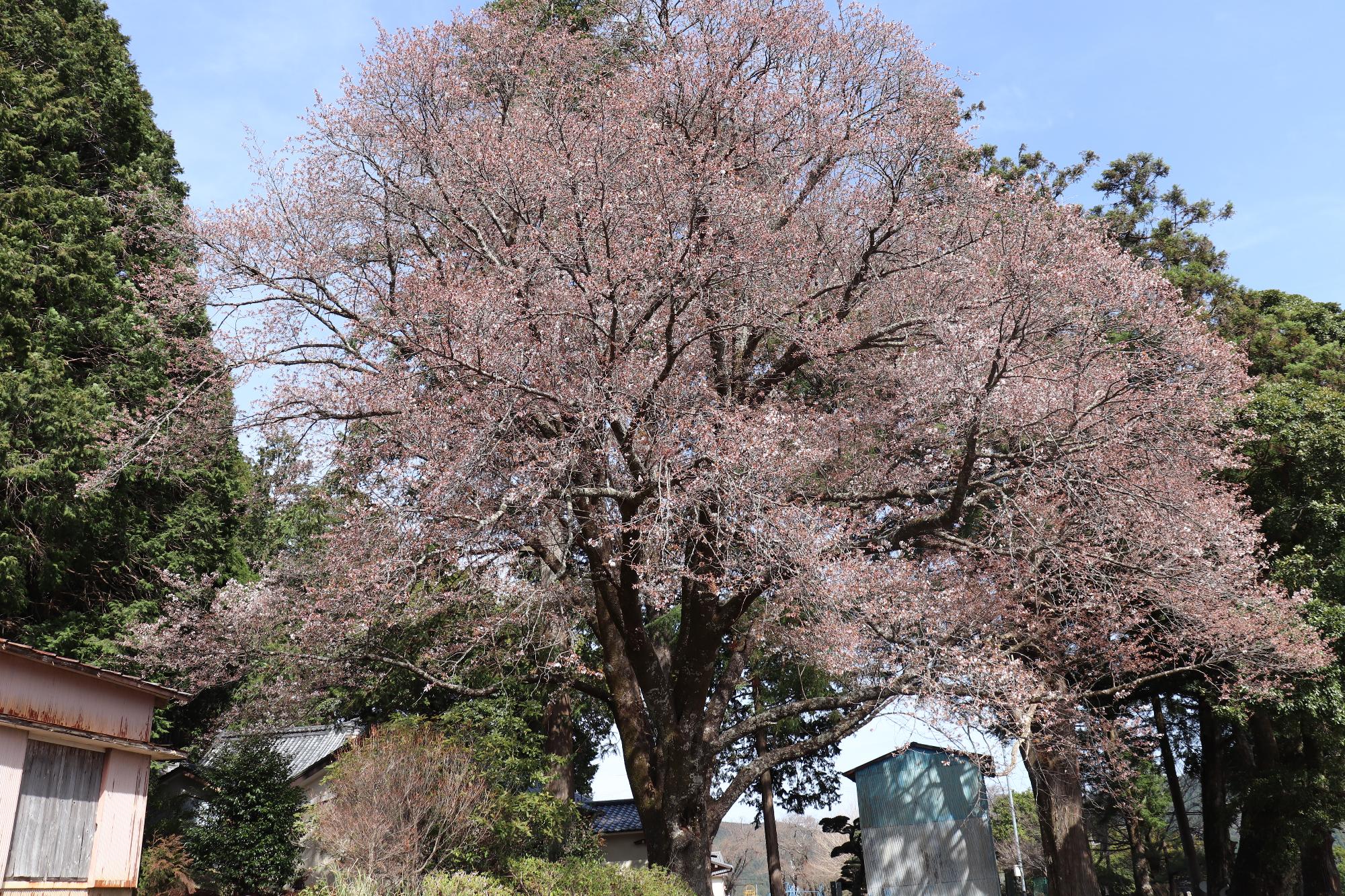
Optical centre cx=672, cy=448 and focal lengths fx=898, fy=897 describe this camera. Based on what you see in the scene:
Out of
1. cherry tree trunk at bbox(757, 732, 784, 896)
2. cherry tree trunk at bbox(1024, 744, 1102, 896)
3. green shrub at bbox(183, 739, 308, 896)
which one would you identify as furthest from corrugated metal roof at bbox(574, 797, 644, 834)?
cherry tree trunk at bbox(1024, 744, 1102, 896)

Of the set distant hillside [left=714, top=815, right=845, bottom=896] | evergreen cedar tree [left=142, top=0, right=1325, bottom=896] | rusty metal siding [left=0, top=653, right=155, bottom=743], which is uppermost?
evergreen cedar tree [left=142, top=0, right=1325, bottom=896]

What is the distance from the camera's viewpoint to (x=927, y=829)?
19062 millimetres

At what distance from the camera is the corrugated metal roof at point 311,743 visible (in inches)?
733

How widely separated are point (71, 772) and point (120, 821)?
0.89 metres

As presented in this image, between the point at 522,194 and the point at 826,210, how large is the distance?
435cm

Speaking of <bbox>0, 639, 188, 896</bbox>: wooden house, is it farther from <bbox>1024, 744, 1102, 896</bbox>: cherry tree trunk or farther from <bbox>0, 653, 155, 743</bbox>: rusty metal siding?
<bbox>1024, 744, 1102, 896</bbox>: cherry tree trunk

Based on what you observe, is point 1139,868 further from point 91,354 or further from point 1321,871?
point 91,354

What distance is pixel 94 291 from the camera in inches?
568

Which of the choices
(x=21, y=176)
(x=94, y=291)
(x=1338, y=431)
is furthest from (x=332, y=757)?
(x=1338, y=431)

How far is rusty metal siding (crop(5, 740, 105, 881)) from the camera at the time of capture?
8.26 meters

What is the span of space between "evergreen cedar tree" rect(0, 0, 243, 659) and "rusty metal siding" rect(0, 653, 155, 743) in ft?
11.2

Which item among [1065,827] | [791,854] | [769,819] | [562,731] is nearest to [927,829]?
[769,819]

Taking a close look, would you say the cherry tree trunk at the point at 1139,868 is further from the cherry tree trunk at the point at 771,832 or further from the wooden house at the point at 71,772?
the wooden house at the point at 71,772

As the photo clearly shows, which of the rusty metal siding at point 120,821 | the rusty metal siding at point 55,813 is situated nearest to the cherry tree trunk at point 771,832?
the rusty metal siding at point 120,821
